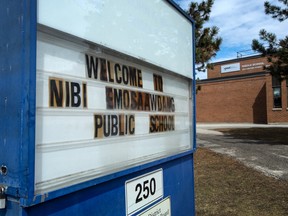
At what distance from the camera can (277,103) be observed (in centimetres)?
3322

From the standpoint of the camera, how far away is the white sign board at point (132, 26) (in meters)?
1.86

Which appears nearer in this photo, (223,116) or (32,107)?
(32,107)

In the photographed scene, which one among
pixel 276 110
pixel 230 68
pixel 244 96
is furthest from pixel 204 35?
pixel 230 68

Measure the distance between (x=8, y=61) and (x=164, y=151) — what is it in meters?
1.92

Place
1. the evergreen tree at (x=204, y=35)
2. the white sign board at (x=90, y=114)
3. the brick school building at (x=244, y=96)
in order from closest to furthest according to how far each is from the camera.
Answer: the white sign board at (x=90, y=114) < the evergreen tree at (x=204, y=35) < the brick school building at (x=244, y=96)

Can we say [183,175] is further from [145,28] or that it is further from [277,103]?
[277,103]

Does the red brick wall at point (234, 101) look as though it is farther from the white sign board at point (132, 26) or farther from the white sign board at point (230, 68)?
the white sign board at point (132, 26)

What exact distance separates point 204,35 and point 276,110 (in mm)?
26542

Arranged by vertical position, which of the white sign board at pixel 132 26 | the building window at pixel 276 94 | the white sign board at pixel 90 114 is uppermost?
the building window at pixel 276 94

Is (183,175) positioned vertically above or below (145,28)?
below

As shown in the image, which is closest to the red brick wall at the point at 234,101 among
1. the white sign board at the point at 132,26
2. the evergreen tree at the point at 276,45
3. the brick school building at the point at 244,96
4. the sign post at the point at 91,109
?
the brick school building at the point at 244,96

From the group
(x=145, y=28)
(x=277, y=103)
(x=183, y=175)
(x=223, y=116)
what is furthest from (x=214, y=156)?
(x=223, y=116)

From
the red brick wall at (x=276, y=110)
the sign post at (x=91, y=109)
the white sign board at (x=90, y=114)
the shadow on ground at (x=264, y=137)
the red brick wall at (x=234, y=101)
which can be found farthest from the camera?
the red brick wall at (x=234, y=101)

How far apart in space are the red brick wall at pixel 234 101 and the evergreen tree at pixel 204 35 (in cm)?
2803
